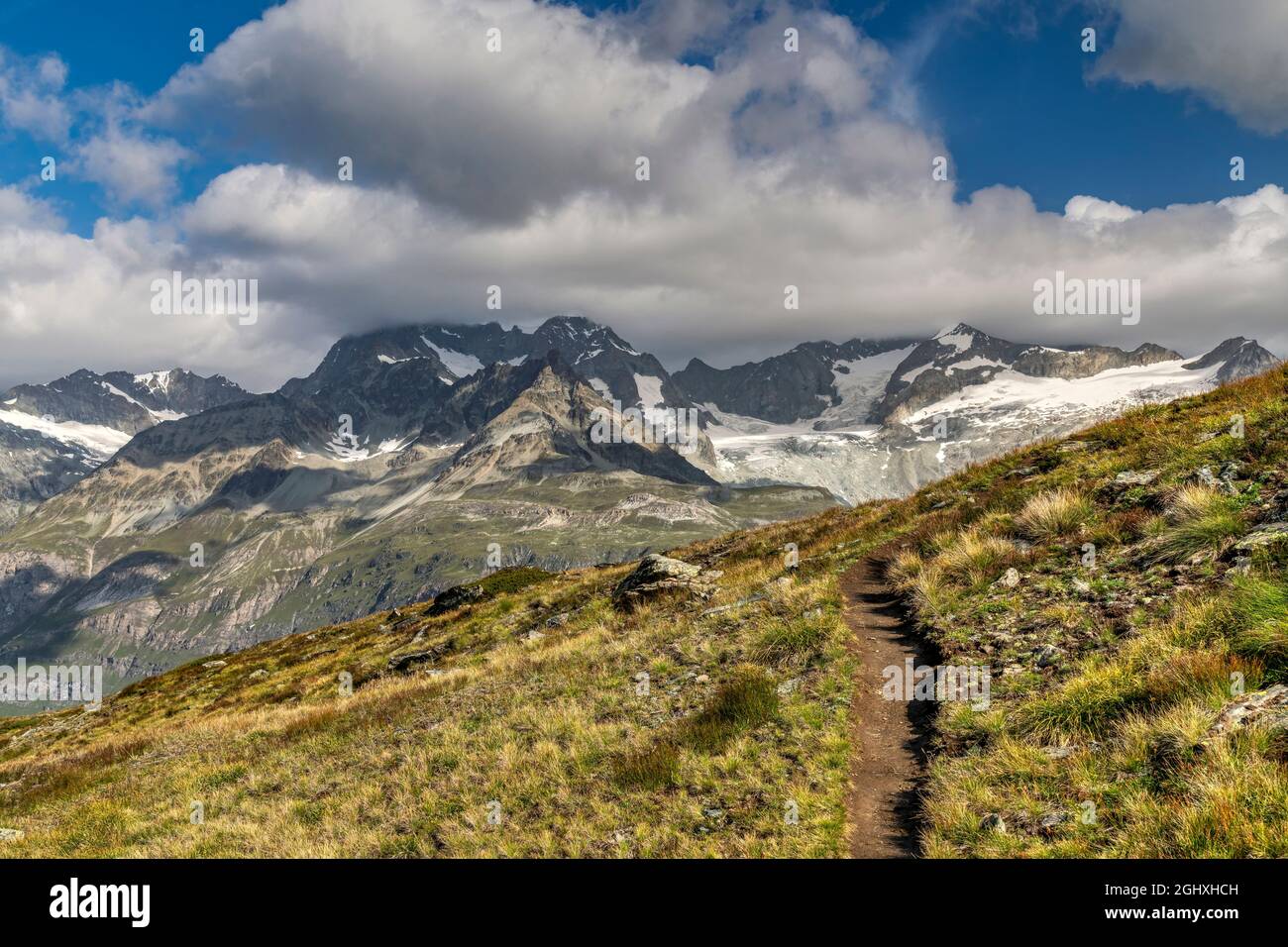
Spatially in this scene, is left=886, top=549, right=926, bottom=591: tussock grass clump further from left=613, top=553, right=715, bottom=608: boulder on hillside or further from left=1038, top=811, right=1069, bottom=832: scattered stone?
left=1038, top=811, right=1069, bottom=832: scattered stone

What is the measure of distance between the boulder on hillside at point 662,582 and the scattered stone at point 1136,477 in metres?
12.2

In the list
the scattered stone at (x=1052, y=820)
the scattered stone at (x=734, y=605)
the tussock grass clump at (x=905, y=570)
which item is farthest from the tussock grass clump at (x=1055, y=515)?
the scattered stone at (x=1052, y=820)

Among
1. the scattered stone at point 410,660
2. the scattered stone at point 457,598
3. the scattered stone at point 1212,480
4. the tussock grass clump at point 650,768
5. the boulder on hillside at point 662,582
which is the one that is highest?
the scattered stone at point 1212,480

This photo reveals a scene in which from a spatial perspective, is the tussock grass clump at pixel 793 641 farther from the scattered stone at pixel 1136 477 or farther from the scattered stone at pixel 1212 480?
the scattered stone at pixel 1136 477

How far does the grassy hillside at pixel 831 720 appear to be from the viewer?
26.9ft

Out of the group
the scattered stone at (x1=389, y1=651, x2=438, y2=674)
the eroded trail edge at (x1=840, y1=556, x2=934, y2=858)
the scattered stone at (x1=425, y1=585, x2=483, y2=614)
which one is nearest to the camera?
the eroded trail edge at (x1=840, y1=556, x2=934, y2=858)

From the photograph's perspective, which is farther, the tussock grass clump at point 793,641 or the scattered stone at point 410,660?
the scattered stone at point 410,660

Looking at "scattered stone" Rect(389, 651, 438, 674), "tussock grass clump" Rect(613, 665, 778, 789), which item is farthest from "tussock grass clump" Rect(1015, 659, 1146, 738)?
"scattered stone" Rect(389, 651, 438, 674)

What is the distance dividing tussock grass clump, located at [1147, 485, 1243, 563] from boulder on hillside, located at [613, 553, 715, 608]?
42.2 feet

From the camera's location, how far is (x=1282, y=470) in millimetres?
14633

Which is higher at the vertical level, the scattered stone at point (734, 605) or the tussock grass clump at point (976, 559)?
the tussock grass clump at point (976, 559)

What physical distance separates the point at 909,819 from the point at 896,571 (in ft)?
35.4

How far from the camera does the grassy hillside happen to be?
8.20 m

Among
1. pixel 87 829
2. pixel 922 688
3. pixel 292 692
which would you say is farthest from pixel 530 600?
pixel 922 688
